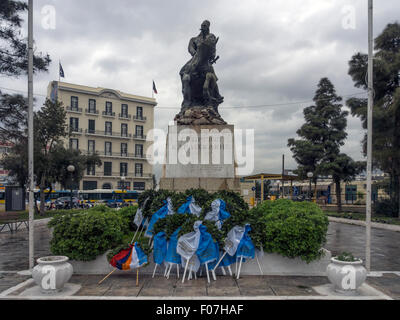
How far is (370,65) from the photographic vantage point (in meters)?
8.70

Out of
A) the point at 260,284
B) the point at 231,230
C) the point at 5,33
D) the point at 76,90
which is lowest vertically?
the point at 260,284

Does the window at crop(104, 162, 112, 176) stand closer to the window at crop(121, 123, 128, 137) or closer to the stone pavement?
the window at crop(121, 123, 128, 137)

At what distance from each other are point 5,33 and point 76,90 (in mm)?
38237

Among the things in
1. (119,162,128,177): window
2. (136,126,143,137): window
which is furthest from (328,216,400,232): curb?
(136,126,143,137): window

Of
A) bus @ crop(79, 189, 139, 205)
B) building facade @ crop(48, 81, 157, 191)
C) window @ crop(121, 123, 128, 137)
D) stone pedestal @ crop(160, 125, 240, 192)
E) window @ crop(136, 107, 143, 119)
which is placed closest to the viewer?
stone pedestal @ crop(160, 125, 240, 192)

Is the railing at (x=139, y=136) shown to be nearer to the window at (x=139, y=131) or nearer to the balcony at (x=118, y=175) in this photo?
the window at (x=139, y=131)

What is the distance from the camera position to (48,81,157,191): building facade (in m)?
56.1

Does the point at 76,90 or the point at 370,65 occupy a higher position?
the point at 76,90

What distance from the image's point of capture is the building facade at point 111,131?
184ft

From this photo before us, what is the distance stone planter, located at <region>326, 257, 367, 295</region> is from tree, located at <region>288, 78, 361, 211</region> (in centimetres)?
2271

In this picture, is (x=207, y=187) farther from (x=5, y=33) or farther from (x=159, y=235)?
(x=5, y=33)

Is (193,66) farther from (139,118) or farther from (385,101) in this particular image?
(139,118)
